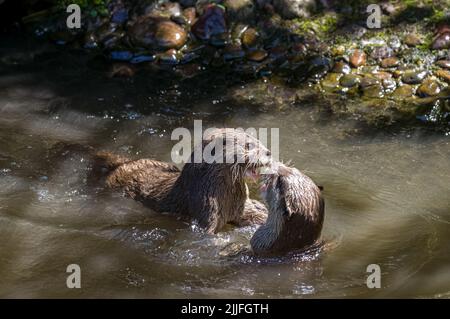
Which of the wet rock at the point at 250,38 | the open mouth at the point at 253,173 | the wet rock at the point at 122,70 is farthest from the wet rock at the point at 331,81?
the open mouth at the point at 253,173

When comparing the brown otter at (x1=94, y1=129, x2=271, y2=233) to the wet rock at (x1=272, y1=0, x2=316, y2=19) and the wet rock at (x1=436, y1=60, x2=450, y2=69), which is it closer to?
the wet rock at (x1=436, y1=60, x2=450, y2=69)

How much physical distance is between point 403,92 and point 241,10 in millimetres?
2402

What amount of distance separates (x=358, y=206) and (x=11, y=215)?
289 centimetres

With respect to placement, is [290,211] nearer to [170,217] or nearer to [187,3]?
[170,217]

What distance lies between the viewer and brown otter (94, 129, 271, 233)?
5.40m

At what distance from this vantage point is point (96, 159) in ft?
20.8

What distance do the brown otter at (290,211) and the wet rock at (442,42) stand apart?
402cm

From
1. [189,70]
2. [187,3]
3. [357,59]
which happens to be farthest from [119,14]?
[357,59]

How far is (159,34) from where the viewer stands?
29.2 ft

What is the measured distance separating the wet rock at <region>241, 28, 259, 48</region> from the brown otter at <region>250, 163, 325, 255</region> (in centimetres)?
390

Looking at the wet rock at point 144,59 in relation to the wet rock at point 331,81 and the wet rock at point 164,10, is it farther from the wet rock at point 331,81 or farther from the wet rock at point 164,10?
the wet rock at point 331,81

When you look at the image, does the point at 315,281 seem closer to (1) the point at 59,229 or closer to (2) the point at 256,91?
(1) the point at 59,229

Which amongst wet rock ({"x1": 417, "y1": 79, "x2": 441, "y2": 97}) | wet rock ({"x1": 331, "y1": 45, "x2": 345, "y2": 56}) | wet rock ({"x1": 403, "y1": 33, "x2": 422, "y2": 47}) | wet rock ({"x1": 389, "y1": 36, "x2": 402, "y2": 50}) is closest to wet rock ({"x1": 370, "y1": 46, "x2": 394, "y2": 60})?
wet rock ({"x1": 389, "y1": 36, "x2": 402, "y2": 50})
